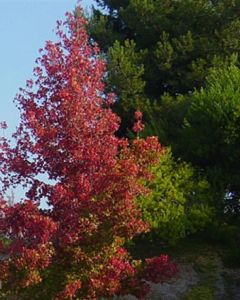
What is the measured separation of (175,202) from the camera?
21047mm

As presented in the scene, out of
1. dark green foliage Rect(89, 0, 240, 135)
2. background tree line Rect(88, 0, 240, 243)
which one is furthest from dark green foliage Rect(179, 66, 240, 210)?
dark green foliage Rect(89, 0, 240, 135)

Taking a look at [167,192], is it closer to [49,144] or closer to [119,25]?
[49,144]

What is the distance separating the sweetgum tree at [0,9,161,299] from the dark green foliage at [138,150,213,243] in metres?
7.55

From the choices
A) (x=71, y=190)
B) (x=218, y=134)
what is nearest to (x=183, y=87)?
(x=218, y=134)

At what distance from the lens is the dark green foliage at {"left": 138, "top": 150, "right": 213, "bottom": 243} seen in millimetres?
20359

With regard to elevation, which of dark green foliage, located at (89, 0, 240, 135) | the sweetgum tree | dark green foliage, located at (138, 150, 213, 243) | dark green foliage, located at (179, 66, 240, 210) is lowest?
the sweetgum tree

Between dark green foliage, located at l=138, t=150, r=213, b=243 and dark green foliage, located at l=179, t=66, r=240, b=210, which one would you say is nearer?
dark green foliage, located at l=138, t=150, r=213, b=243

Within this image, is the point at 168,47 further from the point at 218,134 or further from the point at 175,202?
the point at 175,202

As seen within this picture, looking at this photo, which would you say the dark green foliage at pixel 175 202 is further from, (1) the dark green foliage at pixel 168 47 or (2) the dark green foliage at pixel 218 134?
(1) the dark green foliage at pixel 168 47

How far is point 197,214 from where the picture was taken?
2119cm

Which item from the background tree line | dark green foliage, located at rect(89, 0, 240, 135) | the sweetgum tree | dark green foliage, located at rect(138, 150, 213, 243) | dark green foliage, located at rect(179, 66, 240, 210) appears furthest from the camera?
dark green foliage, located at rect(89, 0, 240, 135)

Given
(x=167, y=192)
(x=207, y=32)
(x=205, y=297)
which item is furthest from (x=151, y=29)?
(x=205, y=297)

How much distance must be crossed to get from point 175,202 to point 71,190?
921cm

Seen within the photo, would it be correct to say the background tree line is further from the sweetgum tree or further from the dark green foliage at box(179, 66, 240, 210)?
the sweetgum tree
